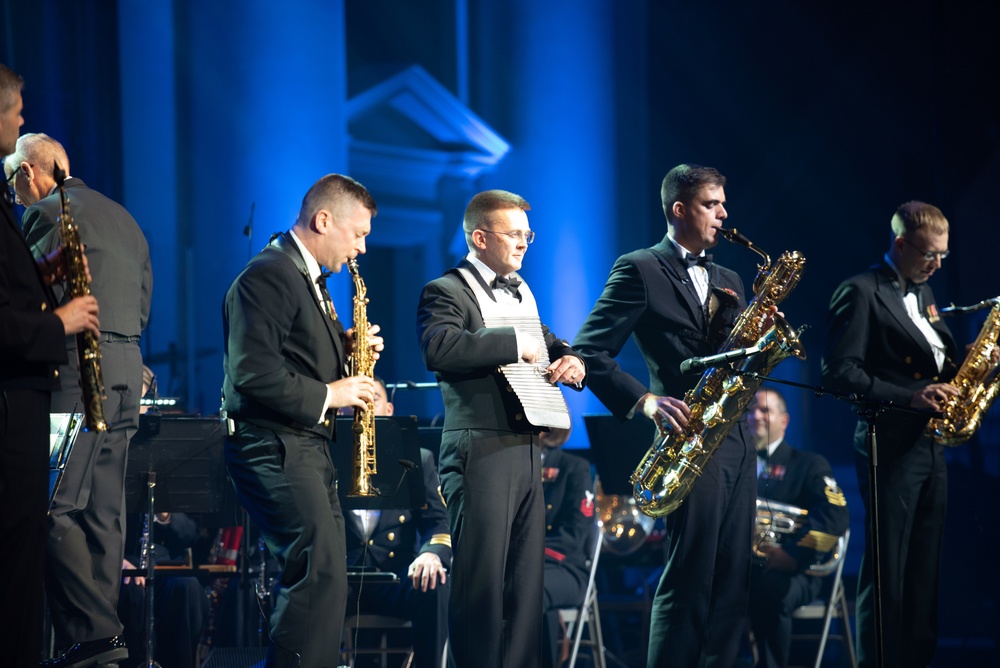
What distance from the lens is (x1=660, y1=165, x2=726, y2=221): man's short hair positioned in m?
5.04

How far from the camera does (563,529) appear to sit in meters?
6.85

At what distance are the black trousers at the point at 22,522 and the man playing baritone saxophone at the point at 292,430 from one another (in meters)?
0.85

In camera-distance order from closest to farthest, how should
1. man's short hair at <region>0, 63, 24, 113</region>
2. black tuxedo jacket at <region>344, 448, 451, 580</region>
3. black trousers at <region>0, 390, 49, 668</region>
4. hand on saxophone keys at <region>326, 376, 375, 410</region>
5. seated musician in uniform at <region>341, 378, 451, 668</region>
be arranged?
black trousers at <region>0, 390, 49, 668</region>, man's short hair at <region>0, 63, 24, 113</region>, hand on saxophone keys at <region>326, 376, 375, 410</region>, seated musician in uniform at <region>341, 378, 451, 668</region>, black tuxedo jacket at <region>344, 448, 451, 580</region>

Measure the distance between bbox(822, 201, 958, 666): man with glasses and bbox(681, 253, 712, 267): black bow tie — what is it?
0.88 meters

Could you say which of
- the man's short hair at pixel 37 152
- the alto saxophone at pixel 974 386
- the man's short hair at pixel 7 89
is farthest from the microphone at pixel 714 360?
the man's short hair at pixel 37 152

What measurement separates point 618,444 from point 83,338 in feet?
9.80

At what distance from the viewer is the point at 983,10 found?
8492 millimetres

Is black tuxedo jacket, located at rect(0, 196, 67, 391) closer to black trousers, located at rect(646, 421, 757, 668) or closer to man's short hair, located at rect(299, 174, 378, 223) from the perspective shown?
man's short hair, located at rect(299, 174, 378, 223)

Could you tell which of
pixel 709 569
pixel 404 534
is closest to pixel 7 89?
→ pixel 709 569

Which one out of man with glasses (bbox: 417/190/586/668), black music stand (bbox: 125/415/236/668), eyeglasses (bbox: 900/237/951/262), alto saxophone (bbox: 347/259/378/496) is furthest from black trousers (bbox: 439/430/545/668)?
eyeglasses (bbox: 900/237/951/262)

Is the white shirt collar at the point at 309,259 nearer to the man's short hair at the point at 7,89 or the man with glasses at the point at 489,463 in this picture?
the man with glasses at the point at 489,463

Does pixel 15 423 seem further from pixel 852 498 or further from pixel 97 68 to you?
pixel 852 498

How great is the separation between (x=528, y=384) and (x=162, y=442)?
2094 millimetres

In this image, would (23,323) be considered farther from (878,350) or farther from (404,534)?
(878,350)
